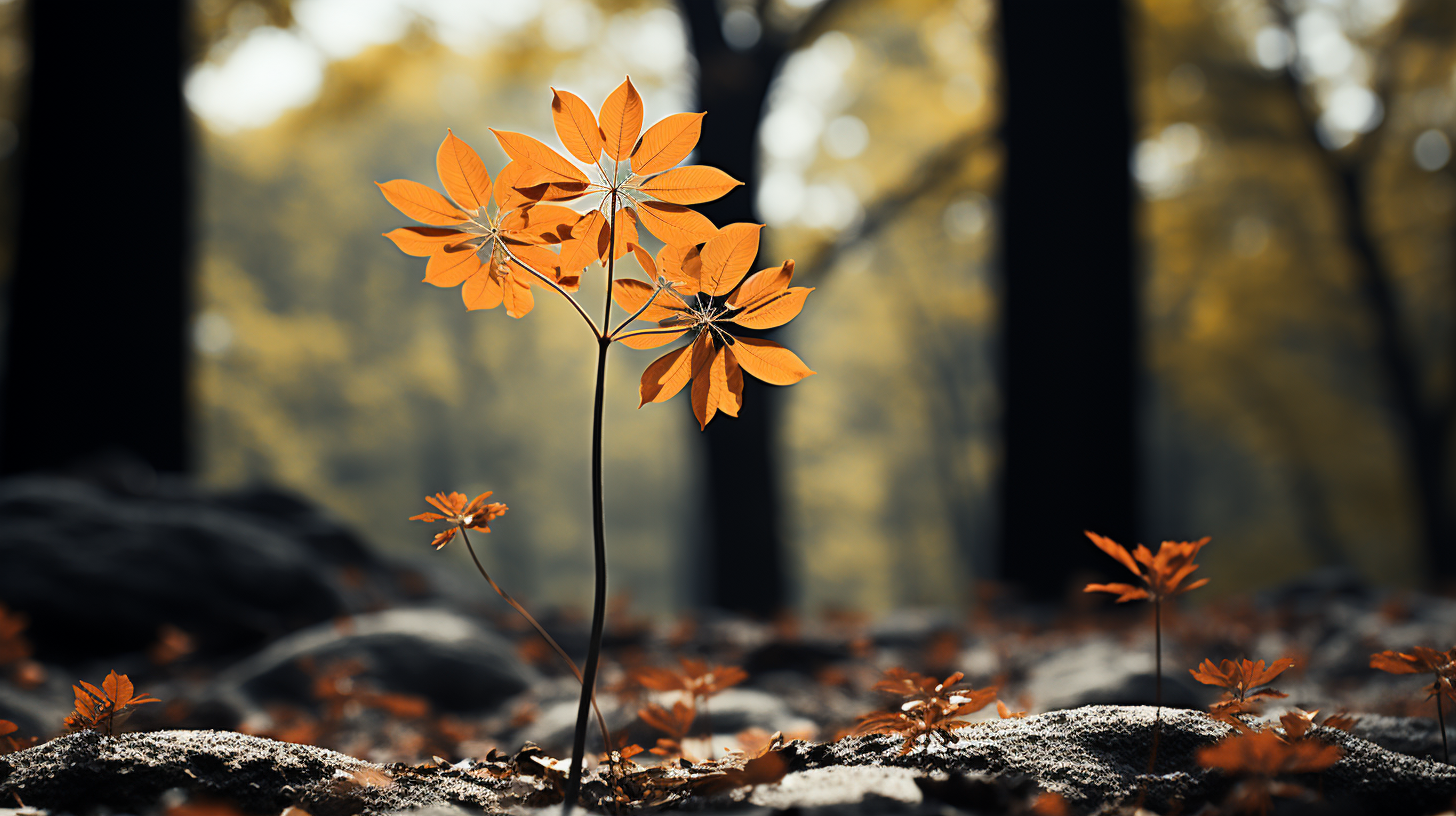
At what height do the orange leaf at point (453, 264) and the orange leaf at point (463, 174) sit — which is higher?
the orange leaf at point (463, 174)

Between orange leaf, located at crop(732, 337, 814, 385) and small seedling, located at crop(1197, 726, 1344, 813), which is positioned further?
orange leaf, located at crop(732, 337, 814, 385)

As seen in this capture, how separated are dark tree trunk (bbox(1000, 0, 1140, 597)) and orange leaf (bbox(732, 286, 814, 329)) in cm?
413

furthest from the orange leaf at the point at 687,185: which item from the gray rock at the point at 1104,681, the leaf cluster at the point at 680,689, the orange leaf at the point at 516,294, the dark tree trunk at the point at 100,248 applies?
the dark tree trunk at the point at 100,248

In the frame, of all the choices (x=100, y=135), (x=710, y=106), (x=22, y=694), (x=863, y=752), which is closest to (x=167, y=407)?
(x=100, y=135)

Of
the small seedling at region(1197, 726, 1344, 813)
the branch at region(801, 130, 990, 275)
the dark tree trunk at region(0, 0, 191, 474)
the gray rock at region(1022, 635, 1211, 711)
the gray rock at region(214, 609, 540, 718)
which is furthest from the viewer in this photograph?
the branch at region(801, 130, 990, 275)

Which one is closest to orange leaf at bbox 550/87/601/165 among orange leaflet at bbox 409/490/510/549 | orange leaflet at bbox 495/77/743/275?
orange leaflet at bbox 495/77/743/275

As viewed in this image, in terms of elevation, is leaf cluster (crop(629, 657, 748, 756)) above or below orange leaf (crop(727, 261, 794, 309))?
below

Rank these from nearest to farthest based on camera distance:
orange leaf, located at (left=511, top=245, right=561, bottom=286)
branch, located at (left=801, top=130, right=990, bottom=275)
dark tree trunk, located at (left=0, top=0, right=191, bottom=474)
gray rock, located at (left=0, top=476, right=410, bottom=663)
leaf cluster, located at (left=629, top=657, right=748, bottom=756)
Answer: orange leaf, located at (left=511, top=245, right=561, bottom=286) < leaf cluster, located at (left=629, top=657, right=748, bottom=756) < gray rock, located at (left=0, top=476, right=410, bottom=663) < dark tree trunk, located at (left=0, top=0, right=191, bottom=474) < branch, located at (left=801, top=130, right=990, bottom=275)

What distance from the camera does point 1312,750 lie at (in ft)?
2.92

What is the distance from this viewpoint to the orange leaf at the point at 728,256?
3.21 feet

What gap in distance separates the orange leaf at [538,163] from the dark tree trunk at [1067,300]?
4305 mm

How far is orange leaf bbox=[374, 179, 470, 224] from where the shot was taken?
39.2 inches

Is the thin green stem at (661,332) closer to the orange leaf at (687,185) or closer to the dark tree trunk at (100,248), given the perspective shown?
the orange leaf at (687,185)

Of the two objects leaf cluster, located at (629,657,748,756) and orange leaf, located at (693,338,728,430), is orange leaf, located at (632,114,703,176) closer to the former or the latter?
orange leaf, located at (693,338,728,430)
